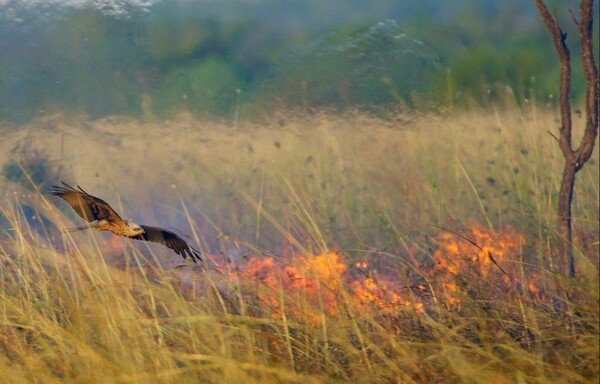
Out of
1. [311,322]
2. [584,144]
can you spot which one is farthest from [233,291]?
[584,144]

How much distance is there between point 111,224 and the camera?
2783 millimetres

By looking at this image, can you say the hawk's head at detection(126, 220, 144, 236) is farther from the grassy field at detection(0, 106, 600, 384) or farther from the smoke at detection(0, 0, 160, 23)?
the smoke at detection(0, 0, 160, 23)

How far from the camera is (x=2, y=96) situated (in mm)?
4406

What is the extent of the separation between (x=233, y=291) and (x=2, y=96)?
2132 mm

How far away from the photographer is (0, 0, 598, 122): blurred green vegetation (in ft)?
14.8

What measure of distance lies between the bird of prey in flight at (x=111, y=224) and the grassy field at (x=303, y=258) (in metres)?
0.05

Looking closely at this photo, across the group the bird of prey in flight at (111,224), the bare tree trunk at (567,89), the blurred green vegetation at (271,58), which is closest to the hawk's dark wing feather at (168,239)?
the bird of prey in flight at (111,224)

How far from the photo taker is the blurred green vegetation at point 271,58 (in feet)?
14.8

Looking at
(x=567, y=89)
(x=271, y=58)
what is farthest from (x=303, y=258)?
(x=271, y=58)

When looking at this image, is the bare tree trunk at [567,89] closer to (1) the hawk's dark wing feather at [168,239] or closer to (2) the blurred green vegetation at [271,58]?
(2) the blurred green vegetation at [271,58]

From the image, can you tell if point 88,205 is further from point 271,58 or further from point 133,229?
point 271,58

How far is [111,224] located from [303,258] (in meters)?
0.50

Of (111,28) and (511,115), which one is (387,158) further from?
(111,28)

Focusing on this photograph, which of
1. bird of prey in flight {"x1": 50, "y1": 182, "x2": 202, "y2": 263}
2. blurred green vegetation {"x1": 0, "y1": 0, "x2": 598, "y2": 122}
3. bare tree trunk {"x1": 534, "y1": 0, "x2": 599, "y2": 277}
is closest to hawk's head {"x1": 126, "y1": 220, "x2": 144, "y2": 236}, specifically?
bird of prey in flight {"x1": 50, "y1": 182, "x2": 202, "y2": 263}
